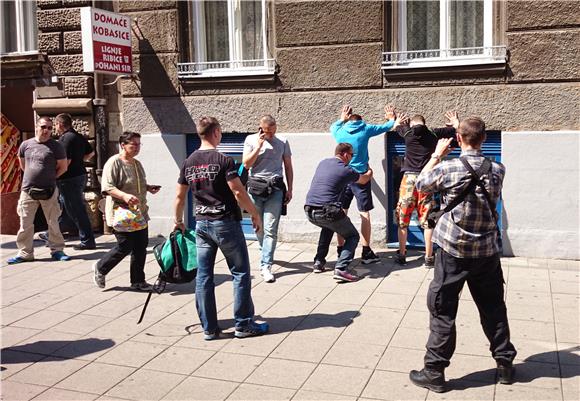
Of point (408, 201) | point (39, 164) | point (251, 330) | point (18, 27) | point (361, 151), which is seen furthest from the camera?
point (18, 27)

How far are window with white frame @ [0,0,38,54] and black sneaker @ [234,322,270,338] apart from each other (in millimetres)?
7330

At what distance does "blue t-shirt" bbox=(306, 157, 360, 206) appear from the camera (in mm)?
7348

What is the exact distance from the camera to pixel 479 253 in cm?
465

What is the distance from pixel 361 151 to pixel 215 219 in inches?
123

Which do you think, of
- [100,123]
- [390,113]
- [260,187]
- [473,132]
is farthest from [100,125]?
[473,132]

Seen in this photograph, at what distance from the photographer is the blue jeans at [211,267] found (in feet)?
18.6

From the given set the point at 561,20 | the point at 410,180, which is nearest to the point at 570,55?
the point at 561,20

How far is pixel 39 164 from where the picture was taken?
8555 millimetres

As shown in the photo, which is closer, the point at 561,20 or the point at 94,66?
the point at 561,20

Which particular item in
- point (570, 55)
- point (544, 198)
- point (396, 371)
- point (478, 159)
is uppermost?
point (570, 55)

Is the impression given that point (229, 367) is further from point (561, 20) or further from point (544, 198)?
point (561, 20)

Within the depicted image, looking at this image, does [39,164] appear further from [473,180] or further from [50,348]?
[473,180]

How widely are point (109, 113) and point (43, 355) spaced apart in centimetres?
555

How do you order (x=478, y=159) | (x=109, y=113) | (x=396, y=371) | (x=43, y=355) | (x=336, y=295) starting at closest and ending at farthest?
(x=478, y=159)
(x=396, y=371)
(x=43, y=355)
(x=336, y=295)
(x=109, y=113)
